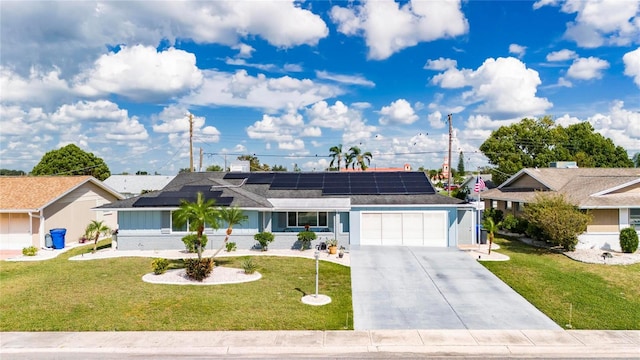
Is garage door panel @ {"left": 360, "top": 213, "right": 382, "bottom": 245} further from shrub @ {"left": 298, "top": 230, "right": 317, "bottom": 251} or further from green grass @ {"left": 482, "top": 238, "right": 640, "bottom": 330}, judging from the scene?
green grass @ {"left": 482, "top": 238, "right": 640, "bottom": 330}

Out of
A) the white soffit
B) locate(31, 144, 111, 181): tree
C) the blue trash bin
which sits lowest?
the blue trash bin

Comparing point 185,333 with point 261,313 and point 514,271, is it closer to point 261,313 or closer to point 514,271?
point 261,313

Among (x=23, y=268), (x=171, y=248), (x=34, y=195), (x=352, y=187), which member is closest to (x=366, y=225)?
(x=352, y=187)

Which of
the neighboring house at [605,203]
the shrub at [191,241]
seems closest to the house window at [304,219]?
the shrub at [191,241]

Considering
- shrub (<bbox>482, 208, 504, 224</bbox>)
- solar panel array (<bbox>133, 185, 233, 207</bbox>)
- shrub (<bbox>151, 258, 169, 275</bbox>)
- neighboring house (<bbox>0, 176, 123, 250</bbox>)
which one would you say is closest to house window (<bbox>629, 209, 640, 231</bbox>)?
shrub (<bbox>482, 208, 504, 224</bbox>)

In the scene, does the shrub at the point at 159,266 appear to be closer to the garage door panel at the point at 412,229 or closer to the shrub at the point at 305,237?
the shrub at the point at 305,237

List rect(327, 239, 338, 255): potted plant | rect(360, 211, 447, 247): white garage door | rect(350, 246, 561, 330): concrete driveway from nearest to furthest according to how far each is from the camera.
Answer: rect(350, 246, 561, 330): concrete driveway → rect(327, 239, 338, 255): potted plant → rect(360, 211, 447, 247): white garage door

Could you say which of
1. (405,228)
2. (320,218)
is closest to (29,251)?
(320,218)

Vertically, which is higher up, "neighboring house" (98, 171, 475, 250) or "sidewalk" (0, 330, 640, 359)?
"neighboring house" (98, 171, 475, 250)
